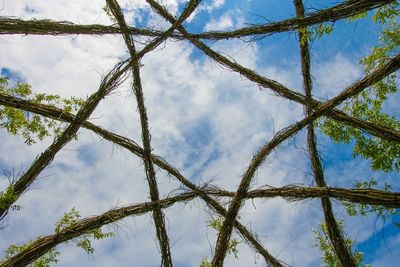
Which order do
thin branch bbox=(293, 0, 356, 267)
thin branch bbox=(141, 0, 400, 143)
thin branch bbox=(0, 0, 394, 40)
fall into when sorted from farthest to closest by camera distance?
thin branch bbox=(293, 0, 356, 267)
thin branch bbox=(141, 0, 400, 143)
thin branch bbox=(0, 0, 394, 40)

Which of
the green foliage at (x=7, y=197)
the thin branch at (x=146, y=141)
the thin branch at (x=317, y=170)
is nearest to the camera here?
the green foliage at (x=7, y=197)

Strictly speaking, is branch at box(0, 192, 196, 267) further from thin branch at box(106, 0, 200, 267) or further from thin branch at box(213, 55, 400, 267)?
thin branch at box(213, 55, 400, 267)

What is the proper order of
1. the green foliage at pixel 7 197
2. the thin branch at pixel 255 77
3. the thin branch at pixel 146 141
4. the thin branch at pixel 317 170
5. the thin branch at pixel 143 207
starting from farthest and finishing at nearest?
the thin branch at pixel 317 170 < the thin branch at pixel 255 77 < the thin branch at pixel 146 141 < the green foliage at pixel 7 197 < the thin branch at pixel 143 207

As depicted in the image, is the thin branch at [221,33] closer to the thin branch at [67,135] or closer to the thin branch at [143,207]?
the thin branch at [67,135]

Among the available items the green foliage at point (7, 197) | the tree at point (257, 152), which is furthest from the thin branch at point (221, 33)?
the green foliage at point (7, 197)

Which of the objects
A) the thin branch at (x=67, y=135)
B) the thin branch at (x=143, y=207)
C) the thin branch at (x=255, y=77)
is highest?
the thin branch at (x=255, y=77)

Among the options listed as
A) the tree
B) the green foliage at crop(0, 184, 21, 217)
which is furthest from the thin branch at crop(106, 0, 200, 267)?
the green foliage at crop(0, 184, 21, 217)

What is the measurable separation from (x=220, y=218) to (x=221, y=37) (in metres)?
2.31

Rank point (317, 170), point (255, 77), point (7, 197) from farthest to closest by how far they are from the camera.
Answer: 1. point (317, 170)
2. point (255, 77)
3. point (7, 197)

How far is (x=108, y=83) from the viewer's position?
13.9 feet

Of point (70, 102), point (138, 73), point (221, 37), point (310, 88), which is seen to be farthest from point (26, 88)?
point (310, 88)

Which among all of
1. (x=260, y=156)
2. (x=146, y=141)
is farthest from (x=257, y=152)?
(x=146, y=141)

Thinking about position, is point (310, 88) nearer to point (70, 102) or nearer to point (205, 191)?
point (205, 191)

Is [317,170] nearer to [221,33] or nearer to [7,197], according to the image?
[221,33]
